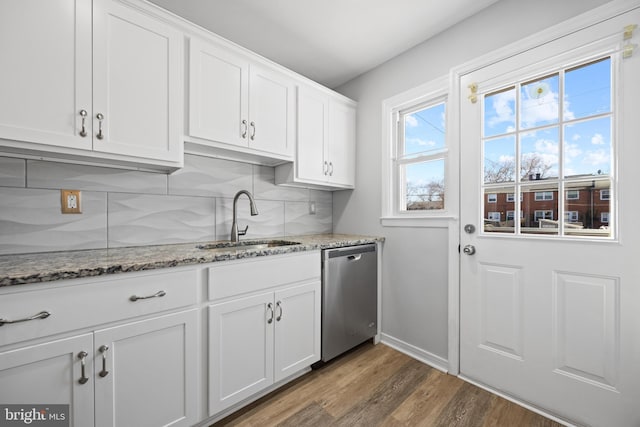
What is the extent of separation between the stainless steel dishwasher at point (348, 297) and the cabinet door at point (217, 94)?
1085 millimetres

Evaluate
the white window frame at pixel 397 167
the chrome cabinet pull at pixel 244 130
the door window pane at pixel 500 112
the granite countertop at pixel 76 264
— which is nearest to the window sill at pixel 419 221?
the white window frame at pixel 397 167

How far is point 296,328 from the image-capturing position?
5.85 feet

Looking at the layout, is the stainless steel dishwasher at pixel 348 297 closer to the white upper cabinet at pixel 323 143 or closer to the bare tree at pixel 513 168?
the white upper cabinet at pixel 323 143

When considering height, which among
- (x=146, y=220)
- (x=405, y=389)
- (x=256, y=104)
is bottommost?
(x=405, y=389)

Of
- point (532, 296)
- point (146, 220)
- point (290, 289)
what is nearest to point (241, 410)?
point (290, 289)

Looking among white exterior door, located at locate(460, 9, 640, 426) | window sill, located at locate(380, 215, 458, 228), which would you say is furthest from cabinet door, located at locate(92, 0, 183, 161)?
white exterior door, located at locate(460, 9, 640, 426)

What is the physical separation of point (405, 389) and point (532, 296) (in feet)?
3.26

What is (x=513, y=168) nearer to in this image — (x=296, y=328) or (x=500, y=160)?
(x=500, y=160)

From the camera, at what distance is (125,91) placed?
1378 mm

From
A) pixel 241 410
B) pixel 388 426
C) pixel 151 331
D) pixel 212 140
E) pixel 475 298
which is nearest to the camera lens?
pixel 151 331

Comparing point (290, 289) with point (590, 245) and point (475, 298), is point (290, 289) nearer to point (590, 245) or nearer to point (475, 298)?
point (475, 298)

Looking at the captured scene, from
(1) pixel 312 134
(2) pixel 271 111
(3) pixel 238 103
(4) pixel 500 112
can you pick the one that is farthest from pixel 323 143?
(4) pixel 500 112

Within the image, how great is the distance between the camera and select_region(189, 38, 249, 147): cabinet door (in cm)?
162

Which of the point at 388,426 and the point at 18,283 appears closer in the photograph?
the point at 18,283
